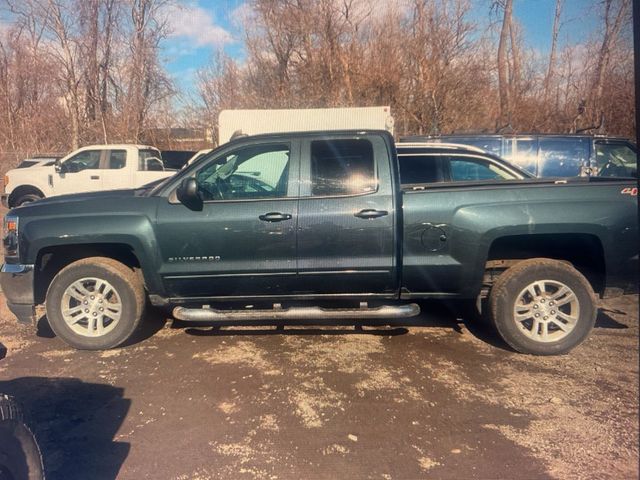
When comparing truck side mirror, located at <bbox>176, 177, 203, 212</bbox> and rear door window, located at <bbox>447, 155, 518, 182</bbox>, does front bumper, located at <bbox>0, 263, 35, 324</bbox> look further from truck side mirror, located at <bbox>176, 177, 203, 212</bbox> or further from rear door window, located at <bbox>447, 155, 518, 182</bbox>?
rear door window, located at <bbox>447, 155, 518, 182</bbox>

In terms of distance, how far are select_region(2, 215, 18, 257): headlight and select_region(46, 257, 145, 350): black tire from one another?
450 millimetres

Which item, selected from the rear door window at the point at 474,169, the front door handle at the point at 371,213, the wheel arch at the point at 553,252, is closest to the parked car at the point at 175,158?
the rear door window at the point at 474,169

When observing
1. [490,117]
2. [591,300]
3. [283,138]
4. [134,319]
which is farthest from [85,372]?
[490,117]

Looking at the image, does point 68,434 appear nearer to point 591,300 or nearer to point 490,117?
point 591,300

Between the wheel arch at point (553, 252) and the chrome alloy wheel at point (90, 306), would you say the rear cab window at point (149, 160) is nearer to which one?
the chrome alloy wheel at point (90, 306)

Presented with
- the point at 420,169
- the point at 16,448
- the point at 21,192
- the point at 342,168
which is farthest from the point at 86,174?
the point at 16,448

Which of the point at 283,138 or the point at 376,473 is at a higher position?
the point at 283,138

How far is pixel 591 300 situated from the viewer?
4230mm

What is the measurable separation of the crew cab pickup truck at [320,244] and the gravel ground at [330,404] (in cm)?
38

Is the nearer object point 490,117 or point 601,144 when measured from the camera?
point 601,144

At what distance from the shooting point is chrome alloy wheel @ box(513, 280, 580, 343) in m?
4.31

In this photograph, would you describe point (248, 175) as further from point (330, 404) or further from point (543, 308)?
point (543, 308)

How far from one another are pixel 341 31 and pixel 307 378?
68.4 feet

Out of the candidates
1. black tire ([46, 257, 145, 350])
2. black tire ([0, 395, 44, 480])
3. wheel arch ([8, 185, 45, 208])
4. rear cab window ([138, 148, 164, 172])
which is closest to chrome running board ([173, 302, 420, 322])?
black tire ([46, 257, 145, 350])
